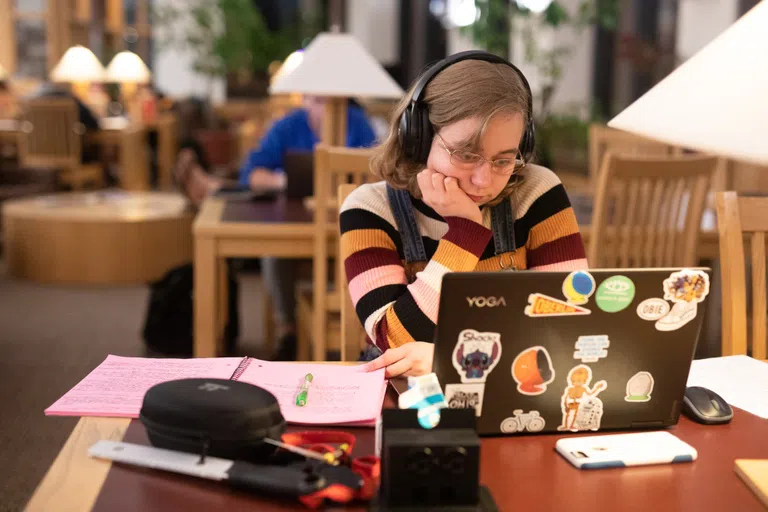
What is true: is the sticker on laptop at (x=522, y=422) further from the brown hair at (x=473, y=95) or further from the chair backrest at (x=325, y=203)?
the chair backrest at (x=325, y=203)

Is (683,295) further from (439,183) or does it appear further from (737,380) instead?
(439,183)

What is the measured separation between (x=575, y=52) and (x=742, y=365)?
4547 mm

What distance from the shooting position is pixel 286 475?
0.82m

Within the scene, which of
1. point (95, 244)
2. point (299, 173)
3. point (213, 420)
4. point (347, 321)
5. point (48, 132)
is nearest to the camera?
point (213, 420)

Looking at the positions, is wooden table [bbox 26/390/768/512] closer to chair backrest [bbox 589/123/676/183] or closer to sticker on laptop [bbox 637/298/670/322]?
sticker on laptop [bbox 637/298/670/322]

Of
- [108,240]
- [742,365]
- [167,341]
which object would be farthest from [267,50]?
[742,365]

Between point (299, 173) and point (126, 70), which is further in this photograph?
point (126, 70)

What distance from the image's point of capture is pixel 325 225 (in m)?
2.42

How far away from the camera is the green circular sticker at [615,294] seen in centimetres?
92

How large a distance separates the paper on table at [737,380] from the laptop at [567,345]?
186 millimetres

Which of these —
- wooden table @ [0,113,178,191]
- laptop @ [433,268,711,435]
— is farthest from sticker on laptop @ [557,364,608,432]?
wooden table @ [0,113,178,191]

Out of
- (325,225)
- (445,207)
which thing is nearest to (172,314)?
(325,225)

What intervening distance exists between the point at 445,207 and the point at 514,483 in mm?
560

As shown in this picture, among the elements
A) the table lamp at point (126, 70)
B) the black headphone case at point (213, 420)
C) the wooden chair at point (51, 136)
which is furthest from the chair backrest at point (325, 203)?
the table lamp at point (126, 70)
